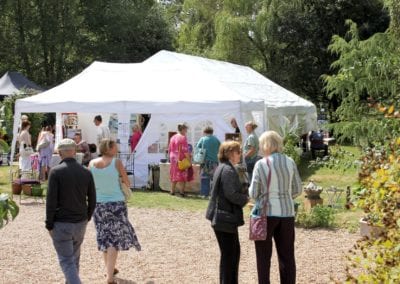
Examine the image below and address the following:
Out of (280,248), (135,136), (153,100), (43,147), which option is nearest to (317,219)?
(280,248)

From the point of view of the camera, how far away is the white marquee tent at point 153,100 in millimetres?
15117

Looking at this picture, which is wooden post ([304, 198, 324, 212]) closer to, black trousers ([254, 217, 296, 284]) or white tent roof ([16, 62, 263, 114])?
white tent roof ([16, 62, 263, 114])

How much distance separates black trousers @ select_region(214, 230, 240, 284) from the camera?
589 cm

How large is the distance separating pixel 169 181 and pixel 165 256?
6.46 meters

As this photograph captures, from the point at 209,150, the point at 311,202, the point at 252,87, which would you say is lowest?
the point at 311,202

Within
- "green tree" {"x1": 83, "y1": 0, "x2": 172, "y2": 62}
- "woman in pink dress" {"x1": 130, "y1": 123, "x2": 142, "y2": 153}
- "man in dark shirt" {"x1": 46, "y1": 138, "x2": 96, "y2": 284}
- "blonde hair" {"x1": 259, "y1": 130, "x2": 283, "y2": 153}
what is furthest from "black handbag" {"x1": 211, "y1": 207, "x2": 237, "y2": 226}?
"green tree" {"x1": 83, "y1": 0, "x2": 172, "y2": 62}

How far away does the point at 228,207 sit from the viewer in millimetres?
5828

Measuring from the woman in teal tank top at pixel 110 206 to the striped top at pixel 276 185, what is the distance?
159 centimetres

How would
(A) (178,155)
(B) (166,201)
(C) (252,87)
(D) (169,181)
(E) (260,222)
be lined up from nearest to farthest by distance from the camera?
(E) (260,222) → (B) (166,201) → (A) (178,155) → (D) (169,181) → (C) (252,87)

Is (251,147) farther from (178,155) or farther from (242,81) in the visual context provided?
(242,81)

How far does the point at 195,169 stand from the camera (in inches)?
568

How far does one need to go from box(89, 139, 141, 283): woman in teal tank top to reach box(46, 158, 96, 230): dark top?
0.79 metres

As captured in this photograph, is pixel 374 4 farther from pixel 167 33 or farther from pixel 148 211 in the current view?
pixel 148 211

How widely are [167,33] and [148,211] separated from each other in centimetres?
2730
